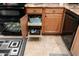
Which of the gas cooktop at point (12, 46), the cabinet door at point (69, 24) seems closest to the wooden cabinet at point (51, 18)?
the cabinet door at point (69, 24)

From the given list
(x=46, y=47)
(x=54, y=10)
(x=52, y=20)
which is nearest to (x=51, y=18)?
(x=52, y=20)

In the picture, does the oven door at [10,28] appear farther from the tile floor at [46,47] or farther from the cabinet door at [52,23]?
the cabinet door at [52,23]

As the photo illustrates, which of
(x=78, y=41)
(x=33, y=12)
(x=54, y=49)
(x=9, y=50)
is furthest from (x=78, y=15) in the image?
(x=9, y=50)

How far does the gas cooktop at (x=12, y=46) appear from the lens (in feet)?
6.01

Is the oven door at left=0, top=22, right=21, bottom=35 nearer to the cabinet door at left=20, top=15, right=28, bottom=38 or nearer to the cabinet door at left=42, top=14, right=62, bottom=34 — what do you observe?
the cabinet door at left=20, top=15, right=28, bottom=38

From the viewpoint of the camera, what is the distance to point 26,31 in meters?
2.21

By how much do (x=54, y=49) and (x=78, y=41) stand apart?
23.4 inches

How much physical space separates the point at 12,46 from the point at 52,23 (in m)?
1.01

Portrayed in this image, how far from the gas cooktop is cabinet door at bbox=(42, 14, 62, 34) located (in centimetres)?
61

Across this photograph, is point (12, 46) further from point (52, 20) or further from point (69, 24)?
point (69, 24)

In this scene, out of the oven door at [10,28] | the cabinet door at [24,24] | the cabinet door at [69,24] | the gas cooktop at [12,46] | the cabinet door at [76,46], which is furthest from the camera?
the oven door at [10,28]

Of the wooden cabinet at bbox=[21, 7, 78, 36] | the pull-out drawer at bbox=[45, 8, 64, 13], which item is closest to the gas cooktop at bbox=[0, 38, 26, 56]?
the wooden cabinet at bbox=[21, 7, 78, 36]

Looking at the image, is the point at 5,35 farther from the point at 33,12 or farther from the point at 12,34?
the point at 33,12

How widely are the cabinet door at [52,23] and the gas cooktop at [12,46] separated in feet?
2.00
